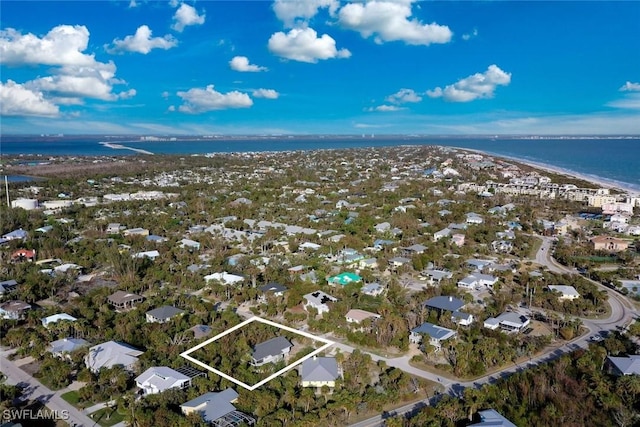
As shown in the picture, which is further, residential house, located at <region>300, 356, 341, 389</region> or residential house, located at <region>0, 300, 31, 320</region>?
residential house, located at <region>0, 300, 31, 320</region>

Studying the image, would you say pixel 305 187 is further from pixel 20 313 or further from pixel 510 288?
pixel 20 313

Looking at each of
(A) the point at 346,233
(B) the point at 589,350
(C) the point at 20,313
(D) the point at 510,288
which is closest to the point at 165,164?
(A) the point at 346,233

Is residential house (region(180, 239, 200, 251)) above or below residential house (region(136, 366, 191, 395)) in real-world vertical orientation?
above

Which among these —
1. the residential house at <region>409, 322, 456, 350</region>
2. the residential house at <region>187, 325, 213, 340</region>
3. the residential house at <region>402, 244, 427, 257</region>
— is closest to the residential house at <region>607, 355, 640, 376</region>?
the residential house at <region>409, 322, 456, 350</region>

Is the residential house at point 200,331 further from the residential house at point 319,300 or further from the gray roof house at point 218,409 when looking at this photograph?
the residential house at point 319,300

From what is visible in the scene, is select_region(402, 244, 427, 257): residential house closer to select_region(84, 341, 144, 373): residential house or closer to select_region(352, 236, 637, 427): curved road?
select_region(352, 236, 637, 427): curved road

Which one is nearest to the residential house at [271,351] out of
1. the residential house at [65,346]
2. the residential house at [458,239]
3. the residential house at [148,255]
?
the residential house at [65,346]

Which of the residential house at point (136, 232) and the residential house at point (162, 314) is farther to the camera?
the residential house at point (136, 232)
